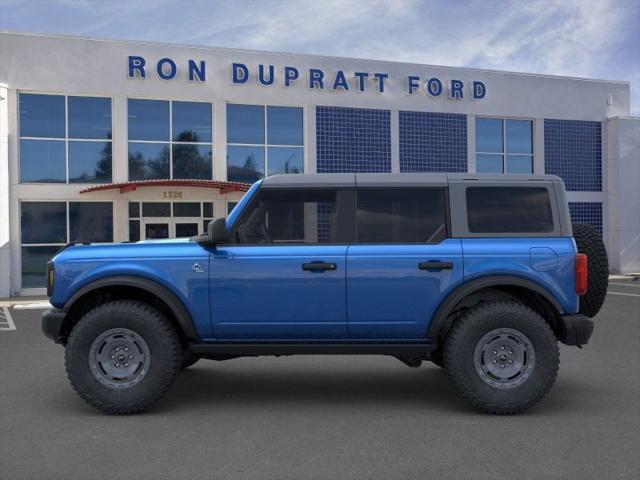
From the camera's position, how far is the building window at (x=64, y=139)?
18.6m

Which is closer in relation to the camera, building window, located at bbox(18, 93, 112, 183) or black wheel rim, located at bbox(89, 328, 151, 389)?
black wheel rim, located at bbox(89, 328, 151, 389)

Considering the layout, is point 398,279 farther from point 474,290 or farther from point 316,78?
point 316,78

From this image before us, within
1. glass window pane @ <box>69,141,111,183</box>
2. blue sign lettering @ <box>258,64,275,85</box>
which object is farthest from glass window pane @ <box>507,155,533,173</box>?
glass window pane @ <box>69,141,111,183</box>

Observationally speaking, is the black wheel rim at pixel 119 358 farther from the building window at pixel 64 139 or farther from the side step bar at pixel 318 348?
the building window at pixel 64 139

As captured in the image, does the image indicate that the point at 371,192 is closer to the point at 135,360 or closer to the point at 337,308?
the point at 337,308

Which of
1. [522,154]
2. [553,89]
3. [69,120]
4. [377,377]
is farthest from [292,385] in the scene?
[553,89]

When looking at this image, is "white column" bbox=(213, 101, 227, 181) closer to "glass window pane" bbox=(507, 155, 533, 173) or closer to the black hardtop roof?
"glass window pane" bbox=(507, 155, 533, 173)

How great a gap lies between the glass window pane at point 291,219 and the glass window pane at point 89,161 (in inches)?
594

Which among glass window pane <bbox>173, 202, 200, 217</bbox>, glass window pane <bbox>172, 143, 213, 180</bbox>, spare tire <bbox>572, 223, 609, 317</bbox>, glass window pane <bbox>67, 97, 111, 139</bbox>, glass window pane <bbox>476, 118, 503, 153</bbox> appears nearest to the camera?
spare tire <bbox>572, 223, 609, 317</bbox>

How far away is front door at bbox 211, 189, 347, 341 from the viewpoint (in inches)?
207

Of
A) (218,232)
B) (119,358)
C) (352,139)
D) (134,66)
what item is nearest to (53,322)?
(119,358)

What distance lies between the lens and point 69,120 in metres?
18.8

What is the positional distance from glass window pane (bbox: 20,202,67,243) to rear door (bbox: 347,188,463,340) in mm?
15787

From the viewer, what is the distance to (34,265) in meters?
18.7
